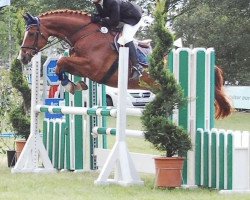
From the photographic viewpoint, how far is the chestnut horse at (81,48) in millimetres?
9875

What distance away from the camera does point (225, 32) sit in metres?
35.9

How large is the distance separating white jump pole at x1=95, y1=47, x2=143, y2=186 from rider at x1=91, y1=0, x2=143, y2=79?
1.01 meters

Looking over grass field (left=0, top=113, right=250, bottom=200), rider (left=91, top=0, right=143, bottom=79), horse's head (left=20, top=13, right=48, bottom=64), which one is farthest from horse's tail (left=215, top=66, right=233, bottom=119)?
horse's head (left=20, top=13, right=48, bottom=64)

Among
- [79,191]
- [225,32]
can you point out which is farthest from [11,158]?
[225,32]

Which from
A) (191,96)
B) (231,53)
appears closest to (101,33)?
(191,96)

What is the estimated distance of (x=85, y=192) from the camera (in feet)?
26.4

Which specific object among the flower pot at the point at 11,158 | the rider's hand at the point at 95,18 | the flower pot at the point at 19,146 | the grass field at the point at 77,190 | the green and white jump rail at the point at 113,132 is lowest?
the grass field at the point at 77,190

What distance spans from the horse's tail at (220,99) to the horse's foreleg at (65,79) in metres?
1.67

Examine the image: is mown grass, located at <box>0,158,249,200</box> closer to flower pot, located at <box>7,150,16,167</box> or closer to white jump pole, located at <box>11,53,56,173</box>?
white jump pole, located at <box>11,53,56,173</box>

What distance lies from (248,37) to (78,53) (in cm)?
2690

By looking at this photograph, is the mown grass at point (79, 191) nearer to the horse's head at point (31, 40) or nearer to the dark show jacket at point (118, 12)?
the horse's head at point (31, 40)

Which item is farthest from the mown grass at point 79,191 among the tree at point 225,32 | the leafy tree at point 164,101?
the tree at point 225,32

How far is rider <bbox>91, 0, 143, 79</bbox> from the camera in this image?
9.72m

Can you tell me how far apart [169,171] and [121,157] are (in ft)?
2.49
